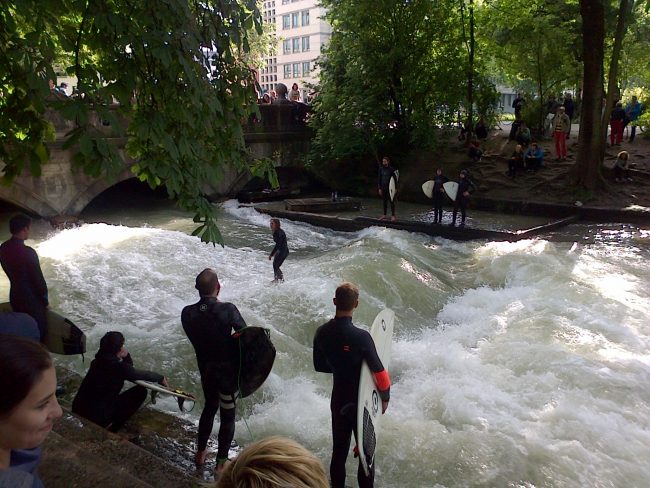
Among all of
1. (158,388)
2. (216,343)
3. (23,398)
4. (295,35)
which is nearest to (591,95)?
(216,343)

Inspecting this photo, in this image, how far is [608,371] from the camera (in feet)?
23.9

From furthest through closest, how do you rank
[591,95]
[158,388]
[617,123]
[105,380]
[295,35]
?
[295,35] → [617,123] → [591,95] → [158,388] → [105,380]

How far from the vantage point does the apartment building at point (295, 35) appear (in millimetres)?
59750

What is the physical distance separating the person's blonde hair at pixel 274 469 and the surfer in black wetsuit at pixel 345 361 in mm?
2466

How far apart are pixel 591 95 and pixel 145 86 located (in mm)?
15281

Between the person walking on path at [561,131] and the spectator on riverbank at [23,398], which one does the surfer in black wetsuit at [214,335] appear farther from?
the person walking on path at [561,131]

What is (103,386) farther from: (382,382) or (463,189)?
(463,189)

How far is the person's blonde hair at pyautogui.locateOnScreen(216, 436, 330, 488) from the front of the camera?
4.94ft

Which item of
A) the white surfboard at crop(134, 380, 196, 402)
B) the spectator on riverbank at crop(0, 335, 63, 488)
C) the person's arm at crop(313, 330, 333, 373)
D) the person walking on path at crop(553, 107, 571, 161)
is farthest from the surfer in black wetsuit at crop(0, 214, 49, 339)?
the person walking on path at crop(553, 107, 571, 161)

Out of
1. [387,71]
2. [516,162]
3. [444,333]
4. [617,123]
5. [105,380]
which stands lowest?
[444,333]

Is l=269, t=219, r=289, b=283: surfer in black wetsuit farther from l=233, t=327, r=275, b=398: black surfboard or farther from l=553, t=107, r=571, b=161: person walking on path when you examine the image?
l=553, t=107, r=571, b=161: person walking on path

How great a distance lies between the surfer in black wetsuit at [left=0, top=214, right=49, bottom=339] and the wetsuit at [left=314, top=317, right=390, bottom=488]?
129 inches

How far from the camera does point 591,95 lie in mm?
16141

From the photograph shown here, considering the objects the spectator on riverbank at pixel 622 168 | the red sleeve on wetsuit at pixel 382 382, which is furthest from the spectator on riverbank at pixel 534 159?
the red sleeve on wetsuit at pixel 382 382
